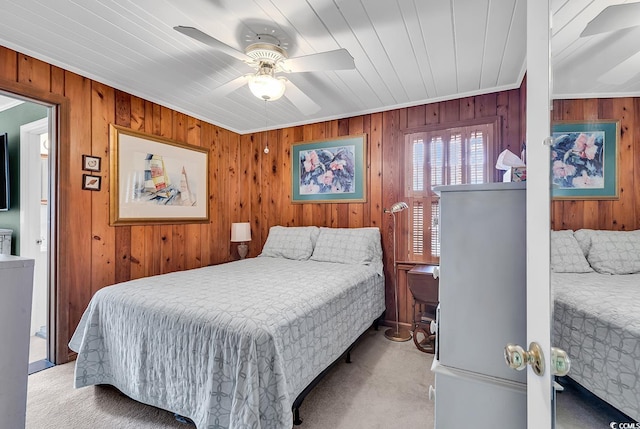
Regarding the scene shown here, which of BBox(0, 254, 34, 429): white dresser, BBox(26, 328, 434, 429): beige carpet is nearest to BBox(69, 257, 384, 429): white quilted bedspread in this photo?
BBox(26, 328, 434, 429): beige carpet

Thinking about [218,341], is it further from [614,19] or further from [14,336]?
[614,19]

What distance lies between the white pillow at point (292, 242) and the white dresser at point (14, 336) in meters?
2.42

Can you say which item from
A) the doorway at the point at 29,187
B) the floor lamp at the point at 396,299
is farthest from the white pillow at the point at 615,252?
the doorway at the point at 29,187

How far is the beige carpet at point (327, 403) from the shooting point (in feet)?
5.90

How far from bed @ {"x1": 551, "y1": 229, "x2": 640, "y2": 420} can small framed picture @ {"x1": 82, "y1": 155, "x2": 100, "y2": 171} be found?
10.7 ft

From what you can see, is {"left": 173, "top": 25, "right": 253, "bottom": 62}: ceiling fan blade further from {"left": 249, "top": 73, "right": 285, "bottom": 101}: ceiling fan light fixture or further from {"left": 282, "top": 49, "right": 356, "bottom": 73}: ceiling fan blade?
{"left": 282, "top": 49, "right": 356, "bottom": 73}: ceiling fan blade

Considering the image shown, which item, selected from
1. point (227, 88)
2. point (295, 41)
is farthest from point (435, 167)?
point (227, 88)

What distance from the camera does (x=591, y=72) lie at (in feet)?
2.02

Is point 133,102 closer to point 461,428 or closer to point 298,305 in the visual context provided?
point 298,305

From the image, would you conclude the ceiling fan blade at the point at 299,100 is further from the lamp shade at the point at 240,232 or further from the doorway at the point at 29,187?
the doorway at the point at 29,187

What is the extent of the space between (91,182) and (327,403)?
8.76 ft

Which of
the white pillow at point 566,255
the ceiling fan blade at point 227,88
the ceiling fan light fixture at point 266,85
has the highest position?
the ceiling fan blade at point 227,88

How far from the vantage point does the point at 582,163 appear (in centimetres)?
65

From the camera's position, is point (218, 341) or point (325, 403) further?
point (325, 403)
